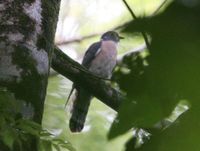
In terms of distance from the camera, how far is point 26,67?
36.3 inches

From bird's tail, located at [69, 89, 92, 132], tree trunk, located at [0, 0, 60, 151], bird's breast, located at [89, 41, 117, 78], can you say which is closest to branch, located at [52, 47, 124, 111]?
tree trunk, located at [0, 0, 60, 151]

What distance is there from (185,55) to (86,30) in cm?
283

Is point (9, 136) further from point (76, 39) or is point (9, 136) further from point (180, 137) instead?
point (76, 39)

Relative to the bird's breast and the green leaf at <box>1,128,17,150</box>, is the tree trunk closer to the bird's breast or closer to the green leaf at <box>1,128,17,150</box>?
the green leaf at <box>1,128,17,150</box>

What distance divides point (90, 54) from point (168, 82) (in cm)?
281

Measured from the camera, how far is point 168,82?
16.8 inches

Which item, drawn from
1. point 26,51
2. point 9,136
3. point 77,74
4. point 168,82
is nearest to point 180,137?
point 168,82

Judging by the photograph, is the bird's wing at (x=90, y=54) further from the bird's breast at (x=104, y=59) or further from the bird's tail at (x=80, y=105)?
the bird's tail at (x=80, y=105)

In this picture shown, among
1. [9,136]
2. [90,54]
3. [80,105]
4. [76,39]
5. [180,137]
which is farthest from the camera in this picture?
[90,54]

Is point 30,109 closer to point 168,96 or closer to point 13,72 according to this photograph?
point 13,72

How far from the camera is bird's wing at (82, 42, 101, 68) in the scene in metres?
3.23

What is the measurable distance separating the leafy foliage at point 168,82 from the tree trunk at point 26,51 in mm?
426

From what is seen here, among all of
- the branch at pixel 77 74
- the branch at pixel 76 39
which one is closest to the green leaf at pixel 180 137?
the branch at pixel 77 74

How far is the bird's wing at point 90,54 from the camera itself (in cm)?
323
